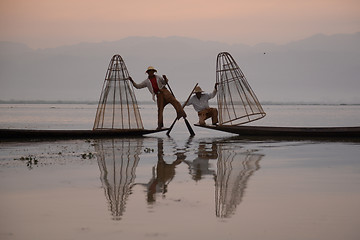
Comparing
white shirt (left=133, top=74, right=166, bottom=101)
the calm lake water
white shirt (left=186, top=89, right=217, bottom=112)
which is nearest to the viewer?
the calm lake water

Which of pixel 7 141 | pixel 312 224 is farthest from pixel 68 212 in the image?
pixel 7 141

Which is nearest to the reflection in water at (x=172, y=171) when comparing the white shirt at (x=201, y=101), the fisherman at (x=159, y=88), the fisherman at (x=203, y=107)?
the fisherman at (x=159, y=88)

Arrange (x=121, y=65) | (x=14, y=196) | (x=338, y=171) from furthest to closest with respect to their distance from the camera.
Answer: (x=121, y=65) < (x=338, y=171) < (x=14, y=196)

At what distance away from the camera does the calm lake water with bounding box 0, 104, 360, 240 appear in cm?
517

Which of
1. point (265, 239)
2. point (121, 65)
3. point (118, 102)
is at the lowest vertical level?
point (265, 239)

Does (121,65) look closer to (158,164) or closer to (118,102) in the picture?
(118,102)

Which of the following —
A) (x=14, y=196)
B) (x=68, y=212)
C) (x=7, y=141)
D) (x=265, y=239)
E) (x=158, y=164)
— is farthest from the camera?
(x=7, y=141)

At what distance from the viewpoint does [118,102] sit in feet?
52.5

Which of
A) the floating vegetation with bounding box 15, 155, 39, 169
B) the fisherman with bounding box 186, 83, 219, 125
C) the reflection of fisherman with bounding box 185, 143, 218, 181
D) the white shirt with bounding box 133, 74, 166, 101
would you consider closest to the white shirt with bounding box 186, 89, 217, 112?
the fisherman with bounding box 186, 83, 219, 125

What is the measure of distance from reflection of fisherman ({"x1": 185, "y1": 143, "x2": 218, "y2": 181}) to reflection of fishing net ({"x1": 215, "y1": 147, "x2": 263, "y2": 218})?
0.18 metres

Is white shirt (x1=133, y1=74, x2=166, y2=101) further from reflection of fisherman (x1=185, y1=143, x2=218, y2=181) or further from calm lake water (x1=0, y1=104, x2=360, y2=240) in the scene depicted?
calm lake water (x1=0, y1=104, x2=360, y2=240)

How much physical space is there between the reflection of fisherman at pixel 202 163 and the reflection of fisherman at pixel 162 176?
0.31m

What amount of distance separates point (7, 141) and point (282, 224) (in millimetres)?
10720

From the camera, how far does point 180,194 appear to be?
6828 millimetres
